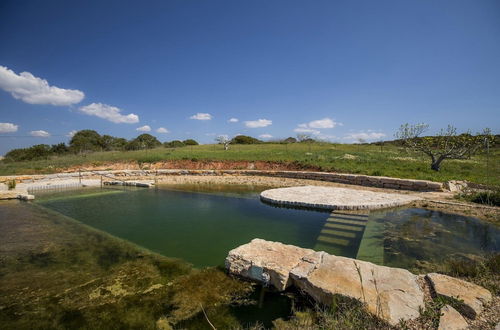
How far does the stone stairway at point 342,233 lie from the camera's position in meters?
4.45

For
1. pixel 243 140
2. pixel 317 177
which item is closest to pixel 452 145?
pixel 317 177

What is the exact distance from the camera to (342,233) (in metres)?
5.17

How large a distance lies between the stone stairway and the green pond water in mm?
17

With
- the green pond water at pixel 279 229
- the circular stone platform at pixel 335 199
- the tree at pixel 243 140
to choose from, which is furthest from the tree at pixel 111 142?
the circular stone platform at pixel 335 199

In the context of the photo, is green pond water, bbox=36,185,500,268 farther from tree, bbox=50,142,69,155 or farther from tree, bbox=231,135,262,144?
tree, bbox=231,135,262,144

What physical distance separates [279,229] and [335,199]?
9.38 ft

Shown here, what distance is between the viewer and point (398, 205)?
23.2 feet

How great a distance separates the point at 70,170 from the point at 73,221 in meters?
13.8

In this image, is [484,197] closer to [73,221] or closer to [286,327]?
[286,327]

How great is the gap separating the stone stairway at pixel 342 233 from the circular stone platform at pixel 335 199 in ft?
1.12

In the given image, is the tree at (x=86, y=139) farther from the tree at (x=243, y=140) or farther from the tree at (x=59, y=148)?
the tree at (x=243, y=140)

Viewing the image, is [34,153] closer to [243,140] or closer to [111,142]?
[111,142]

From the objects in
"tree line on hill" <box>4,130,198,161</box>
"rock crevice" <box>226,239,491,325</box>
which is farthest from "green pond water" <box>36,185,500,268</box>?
"tree line on hill" <box>4,130,198,161</box>

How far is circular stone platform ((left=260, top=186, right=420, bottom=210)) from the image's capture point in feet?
22.4
